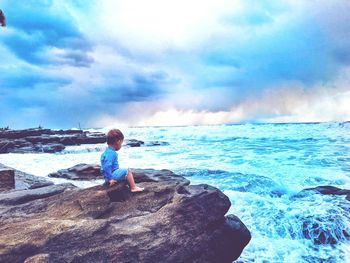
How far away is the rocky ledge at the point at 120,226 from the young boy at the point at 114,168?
12cm

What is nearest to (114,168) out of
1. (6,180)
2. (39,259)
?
(39,259)

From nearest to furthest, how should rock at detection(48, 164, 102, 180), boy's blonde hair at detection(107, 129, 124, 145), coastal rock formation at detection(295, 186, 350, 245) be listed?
1. boy's blonde hair at detection(107, 129, 124, 145)
2. coastal rock formation at detection(295, 186, 350, 245)
3. rock at detection(48, 164, 102, 180)

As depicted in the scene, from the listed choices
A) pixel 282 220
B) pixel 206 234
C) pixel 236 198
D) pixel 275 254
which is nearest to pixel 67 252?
pixel 206 234

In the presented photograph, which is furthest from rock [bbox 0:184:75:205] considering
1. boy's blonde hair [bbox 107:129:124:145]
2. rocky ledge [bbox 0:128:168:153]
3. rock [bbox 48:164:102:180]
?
rocky ledge [bbox 0:128:168:153]

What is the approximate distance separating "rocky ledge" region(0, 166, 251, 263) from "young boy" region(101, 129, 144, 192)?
0.12 m

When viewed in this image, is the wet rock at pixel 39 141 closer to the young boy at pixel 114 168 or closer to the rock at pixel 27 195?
the rock at pixel 27 195

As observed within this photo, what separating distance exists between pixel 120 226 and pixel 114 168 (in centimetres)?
128

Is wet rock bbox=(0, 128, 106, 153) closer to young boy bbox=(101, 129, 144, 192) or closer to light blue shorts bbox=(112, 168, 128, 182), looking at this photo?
young boy bbox=(101, 129, 144, 192)

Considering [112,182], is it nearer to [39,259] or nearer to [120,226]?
[120,226]

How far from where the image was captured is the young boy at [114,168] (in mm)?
5371

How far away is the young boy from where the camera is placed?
5.37 metres

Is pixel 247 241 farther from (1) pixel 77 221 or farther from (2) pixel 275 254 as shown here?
(1) pixel 77 221

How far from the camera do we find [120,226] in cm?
444

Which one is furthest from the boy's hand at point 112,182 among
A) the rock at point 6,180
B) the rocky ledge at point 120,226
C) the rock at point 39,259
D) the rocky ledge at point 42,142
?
the rocky ledge at point 42,142
